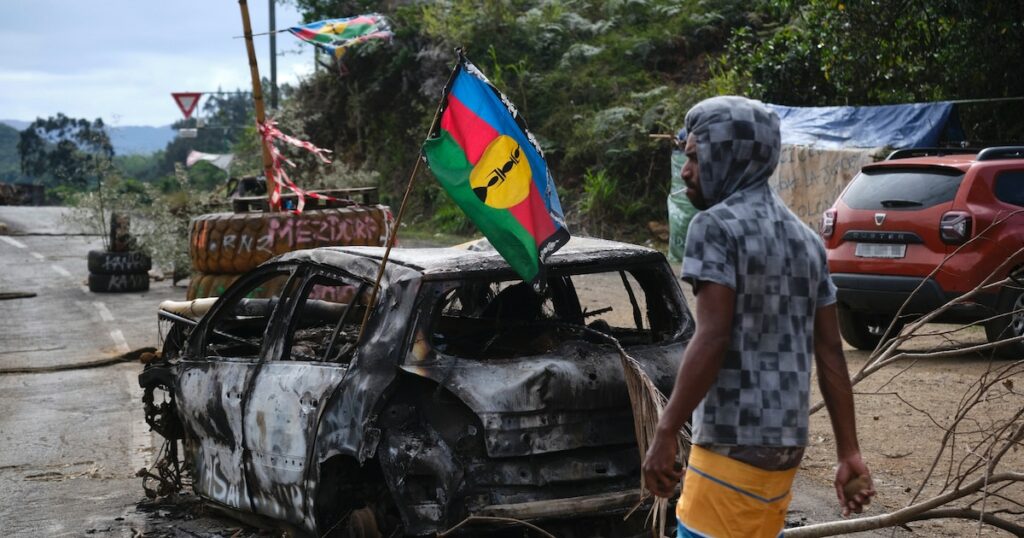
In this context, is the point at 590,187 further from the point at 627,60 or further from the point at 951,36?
the point at 951,36

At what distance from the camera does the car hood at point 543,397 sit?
5102mm

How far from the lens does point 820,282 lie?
11.4 feet

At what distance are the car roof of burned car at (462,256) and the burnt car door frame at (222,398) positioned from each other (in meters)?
0.29

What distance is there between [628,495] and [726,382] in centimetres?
201

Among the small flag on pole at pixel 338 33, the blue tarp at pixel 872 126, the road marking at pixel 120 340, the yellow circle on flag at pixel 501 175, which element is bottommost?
the road marking at pixel 120 340

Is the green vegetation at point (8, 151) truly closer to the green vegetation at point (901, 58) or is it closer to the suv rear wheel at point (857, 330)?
the green vegetation at point (901, 58)

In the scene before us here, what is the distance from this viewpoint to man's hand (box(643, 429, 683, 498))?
→ 10.8ft

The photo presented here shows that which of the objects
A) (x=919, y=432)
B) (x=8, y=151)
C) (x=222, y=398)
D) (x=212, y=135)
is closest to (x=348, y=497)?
(x=222, y=398)

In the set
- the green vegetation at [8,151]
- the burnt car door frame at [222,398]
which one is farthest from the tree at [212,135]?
the burnt car door frame at [222,398]

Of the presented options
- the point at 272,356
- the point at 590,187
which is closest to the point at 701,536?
the point at 272,356

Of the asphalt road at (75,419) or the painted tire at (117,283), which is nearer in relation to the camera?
the asphalt road at (75,419)

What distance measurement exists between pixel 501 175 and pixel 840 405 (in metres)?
2.29

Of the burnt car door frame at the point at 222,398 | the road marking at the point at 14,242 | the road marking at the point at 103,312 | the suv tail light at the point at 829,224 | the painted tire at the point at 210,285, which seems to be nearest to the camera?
the burnt car door frame at the point at 222,398

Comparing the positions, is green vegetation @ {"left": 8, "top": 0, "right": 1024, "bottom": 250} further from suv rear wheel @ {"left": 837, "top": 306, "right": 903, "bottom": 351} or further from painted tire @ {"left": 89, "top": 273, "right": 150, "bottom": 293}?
suv rear wheel @ {"left": 837, "top": 306, "right": 903, "bottom": 351}
